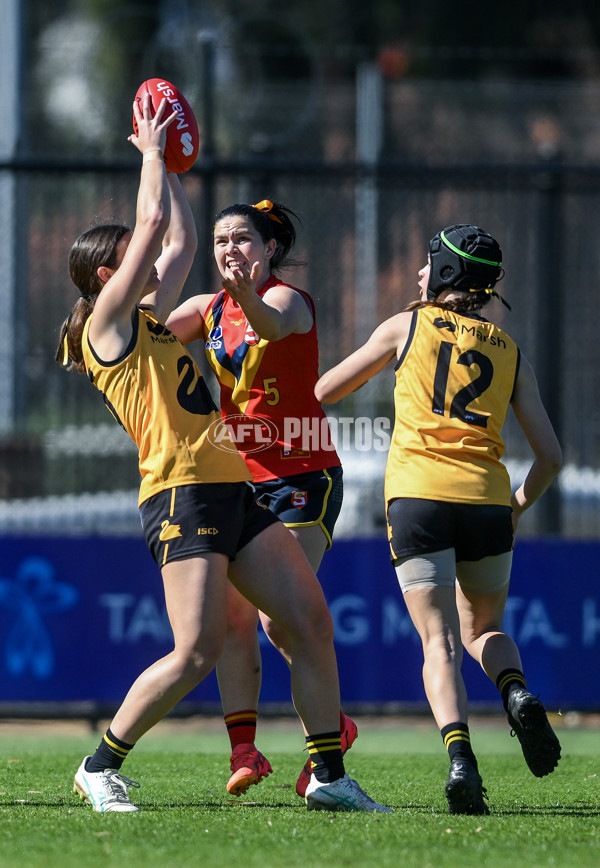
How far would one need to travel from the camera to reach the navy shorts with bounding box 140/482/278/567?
4.14m

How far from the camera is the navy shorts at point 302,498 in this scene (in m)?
4.75

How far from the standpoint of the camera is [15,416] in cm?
869

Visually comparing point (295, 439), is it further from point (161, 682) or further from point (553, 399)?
point (553, 399)

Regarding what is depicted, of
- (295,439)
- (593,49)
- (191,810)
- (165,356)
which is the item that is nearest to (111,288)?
(165,356)

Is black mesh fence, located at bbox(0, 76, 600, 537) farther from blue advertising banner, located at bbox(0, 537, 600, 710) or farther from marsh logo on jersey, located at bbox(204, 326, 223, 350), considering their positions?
marsh logo on jersey, located at bbox(204, 326, 223, 350)

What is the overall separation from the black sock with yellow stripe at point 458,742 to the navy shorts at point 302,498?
96cm

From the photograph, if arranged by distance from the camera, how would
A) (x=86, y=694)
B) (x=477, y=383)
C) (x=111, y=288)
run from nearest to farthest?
(x=111, y=288), (x=477, y=383), (x=86, y=694)

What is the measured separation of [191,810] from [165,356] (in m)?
1.61

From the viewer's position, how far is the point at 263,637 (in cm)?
741

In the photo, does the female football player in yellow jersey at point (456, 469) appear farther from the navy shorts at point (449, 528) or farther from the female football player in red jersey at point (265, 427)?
the female football player in red jersey at point (265, 427)

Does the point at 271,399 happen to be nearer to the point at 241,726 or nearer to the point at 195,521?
the point at 195,521

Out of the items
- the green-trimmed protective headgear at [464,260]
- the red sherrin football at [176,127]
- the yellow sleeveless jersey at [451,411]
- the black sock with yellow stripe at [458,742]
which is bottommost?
the black sock with yellow stripe at [458,742]

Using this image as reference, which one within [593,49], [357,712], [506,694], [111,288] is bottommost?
[357,712]

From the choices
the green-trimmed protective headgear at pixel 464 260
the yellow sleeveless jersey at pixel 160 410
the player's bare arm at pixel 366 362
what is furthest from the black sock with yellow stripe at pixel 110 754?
the green-trimmed protective headgear at pixel 464 260
